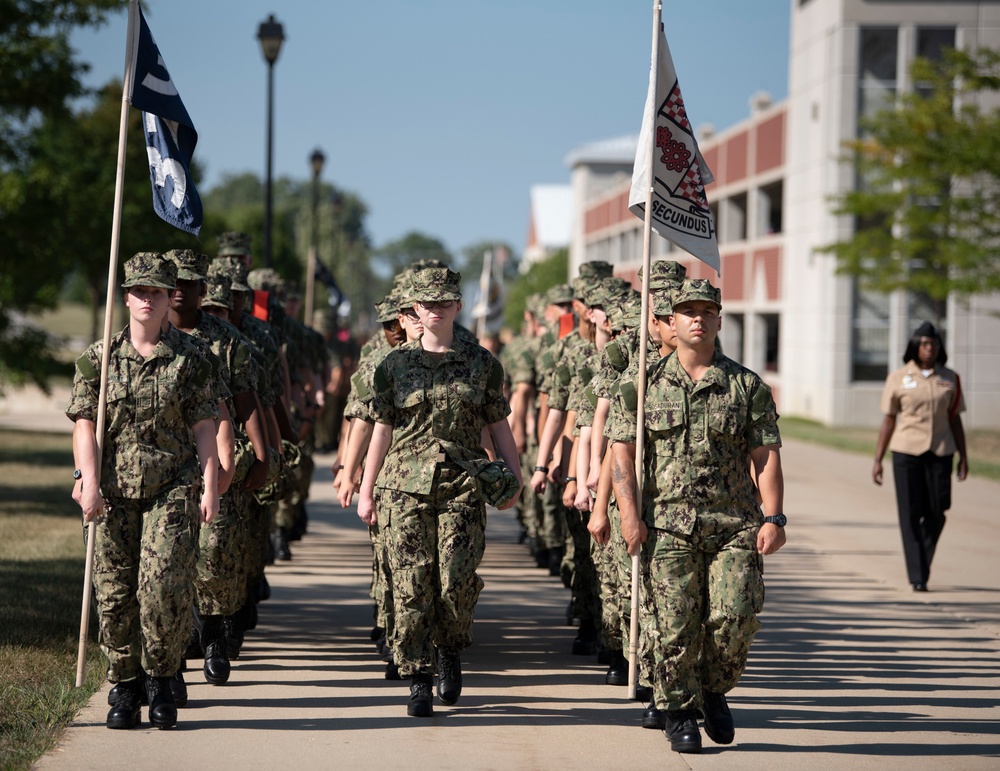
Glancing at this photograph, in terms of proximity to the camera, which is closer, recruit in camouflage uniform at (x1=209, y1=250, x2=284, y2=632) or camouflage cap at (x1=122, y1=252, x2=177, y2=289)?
camouflage cap at (x1=122, y1=252, x2=177, y2=289)

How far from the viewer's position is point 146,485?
22.7 feet

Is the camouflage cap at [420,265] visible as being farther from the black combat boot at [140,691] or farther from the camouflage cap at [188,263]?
the black combat boot at [140,691]

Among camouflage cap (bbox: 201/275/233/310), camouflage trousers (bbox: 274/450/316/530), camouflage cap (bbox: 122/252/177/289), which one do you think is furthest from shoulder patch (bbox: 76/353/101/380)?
camouflage trousers (bbox: 274/450/316/530)

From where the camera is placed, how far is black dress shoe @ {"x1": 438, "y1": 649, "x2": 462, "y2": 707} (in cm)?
788

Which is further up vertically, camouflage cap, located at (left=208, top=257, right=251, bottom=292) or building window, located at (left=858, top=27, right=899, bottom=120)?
building window, located at (left=858, top=27, right=899, bottom=120)

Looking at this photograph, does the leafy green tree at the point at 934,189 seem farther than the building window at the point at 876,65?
No

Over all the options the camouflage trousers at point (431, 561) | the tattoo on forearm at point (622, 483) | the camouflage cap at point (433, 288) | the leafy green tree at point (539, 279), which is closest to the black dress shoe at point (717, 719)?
the tattoo on forearm at point (622, 483)

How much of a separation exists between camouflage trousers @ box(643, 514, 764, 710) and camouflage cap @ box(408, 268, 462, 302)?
172cm

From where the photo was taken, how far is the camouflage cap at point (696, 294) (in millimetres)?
6891

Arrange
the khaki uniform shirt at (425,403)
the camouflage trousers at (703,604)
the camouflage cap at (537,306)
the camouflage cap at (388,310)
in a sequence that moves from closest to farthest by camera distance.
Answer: the camouflage trousers at (703,604) → the khaki uniform shirt at (425,403) → the camouflage cap at (388,310) → the camouflage cap at (537,306)

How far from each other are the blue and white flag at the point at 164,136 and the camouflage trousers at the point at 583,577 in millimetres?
3152

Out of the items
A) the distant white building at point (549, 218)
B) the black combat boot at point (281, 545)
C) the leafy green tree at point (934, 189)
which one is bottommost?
the black combat boot at point (281, 545)

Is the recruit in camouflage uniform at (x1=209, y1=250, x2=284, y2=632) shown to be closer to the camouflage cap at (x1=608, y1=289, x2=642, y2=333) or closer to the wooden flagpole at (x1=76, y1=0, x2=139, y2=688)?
the wooden flagpole at (x1=76, y1=0, x2=139, y2=688)

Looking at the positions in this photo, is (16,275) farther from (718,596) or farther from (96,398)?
(718,596)
